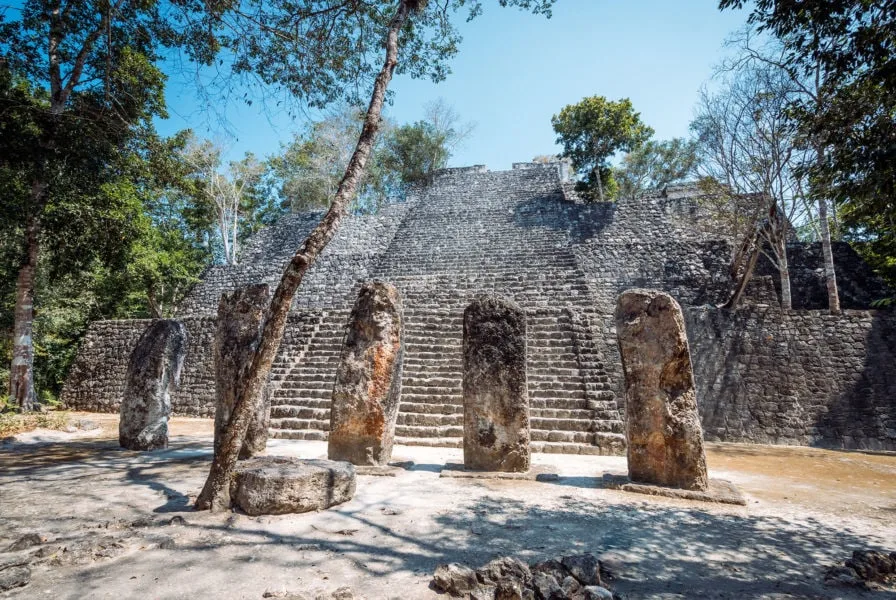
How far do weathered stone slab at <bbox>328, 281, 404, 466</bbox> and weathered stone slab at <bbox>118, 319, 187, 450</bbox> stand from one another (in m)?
2.59

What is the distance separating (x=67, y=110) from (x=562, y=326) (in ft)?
29.8

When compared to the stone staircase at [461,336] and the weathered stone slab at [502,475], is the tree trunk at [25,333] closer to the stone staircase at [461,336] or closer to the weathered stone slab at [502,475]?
the stone staircase at [461,336]

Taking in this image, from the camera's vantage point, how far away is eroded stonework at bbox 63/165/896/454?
25.5 ft

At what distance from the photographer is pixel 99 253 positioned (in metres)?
9.22

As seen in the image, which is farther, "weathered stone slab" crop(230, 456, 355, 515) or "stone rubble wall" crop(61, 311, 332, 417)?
"stone rubble wall" crop(61, 311, 332, 417)

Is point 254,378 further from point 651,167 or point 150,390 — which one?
point 651,167

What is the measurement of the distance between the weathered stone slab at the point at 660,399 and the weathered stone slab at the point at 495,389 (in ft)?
3.77

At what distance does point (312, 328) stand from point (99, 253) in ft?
14.8

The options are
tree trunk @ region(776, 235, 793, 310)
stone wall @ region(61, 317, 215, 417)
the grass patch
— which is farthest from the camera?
stone wall @ region(61, 317, 215, 417)

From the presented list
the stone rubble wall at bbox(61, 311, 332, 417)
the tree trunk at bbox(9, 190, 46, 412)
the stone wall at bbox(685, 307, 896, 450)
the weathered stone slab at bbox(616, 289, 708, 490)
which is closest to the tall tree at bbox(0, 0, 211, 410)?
the tree trunk at bbox(9, 190, 46, 412)

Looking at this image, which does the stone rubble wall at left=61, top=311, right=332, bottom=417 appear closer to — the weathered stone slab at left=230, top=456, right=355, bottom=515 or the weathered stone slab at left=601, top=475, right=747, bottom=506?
the weathered stone slab at left=230, top=456, right=355, bottom=515

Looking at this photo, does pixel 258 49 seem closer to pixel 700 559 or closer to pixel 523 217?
pixel 700 559

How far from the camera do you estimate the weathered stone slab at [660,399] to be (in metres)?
4.29

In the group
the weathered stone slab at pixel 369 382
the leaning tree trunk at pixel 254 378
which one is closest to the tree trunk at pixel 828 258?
the weathered stone slab at pixel 369 382
